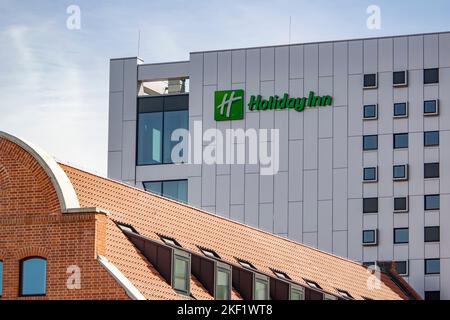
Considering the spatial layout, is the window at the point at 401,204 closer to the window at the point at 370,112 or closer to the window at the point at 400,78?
the window at the point at 370,112

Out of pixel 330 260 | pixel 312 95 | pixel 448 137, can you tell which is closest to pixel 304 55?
pixel 312 95

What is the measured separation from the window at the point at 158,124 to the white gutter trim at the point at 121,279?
49783 millimetres

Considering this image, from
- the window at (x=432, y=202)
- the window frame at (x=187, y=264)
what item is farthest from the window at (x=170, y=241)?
the window at (x=432, y=202)

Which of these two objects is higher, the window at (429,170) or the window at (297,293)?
the window at (429,170)

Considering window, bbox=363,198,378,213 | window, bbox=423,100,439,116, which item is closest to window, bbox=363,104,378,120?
window, bbox=423,100,439,116

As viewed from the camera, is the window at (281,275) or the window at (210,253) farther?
the window at (281,275)

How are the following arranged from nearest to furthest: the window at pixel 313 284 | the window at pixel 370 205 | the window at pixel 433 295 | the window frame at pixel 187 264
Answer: the window frame at pixel 187 264 → the window at pixel 313 284 → the window at pixel 433 295 → the window at pixel 370 205

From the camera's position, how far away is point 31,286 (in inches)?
2143

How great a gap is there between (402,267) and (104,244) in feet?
148

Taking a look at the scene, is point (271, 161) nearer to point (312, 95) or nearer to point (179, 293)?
point (312, 95)

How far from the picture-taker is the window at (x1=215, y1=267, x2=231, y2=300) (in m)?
61.0

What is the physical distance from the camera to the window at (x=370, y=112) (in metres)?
99.4

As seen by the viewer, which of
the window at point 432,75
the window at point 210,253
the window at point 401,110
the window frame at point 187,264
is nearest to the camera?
the window frame at point 187,264

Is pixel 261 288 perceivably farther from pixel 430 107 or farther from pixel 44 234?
pixel 430 107
